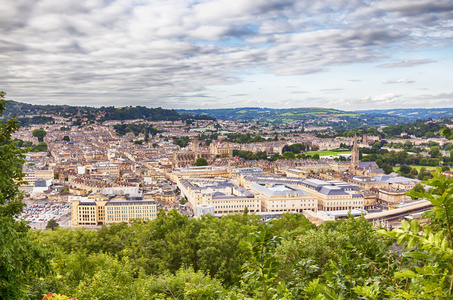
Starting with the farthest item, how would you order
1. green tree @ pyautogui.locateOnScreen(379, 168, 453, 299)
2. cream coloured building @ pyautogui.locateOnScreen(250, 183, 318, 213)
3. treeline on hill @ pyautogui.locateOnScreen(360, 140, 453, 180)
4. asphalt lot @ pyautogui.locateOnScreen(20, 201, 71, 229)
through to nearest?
treeline on hill @ pyautogui.locateOnScreen(360, 140, 453, 180), cream coloured building @ pyautogui.locateOnScreen(250, 183, 318, 213), asphalt lot @ pyautogui.locateOnScreen(20, 201, 71, 229), green tree @ pyautogui.locateOnScreen(379, 168, 453, 299)

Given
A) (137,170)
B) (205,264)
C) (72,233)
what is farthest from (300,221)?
(137,170)

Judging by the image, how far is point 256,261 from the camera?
165 inches

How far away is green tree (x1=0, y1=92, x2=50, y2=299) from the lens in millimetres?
6195

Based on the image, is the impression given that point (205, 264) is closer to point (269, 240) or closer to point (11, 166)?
point (11, 166)

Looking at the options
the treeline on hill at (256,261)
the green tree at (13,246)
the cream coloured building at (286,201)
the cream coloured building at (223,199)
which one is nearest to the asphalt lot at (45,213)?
the cream coloured building at (223,199)

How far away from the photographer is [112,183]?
189ft

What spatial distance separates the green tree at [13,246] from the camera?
6195 millimetres

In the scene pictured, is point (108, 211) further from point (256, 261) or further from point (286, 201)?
point (256, 261)

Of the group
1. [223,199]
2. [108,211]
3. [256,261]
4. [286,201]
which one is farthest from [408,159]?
[256,261]

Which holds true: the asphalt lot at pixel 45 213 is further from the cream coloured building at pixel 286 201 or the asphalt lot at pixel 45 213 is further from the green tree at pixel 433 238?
the green tree at pixel 433 238

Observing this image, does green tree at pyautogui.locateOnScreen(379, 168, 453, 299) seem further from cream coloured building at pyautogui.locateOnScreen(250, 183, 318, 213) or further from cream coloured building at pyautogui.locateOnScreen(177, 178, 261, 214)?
cream coloured building at pyautogui.locateOnScreen(250, 183, 318, 213)

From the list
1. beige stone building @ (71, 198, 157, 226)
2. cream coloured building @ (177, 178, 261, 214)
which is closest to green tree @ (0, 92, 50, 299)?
beige stone building @ (71, 198, 157, 226)

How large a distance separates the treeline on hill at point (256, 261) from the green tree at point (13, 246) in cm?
39

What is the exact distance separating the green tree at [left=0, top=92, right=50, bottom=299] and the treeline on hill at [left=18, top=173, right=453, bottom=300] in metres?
0.39
